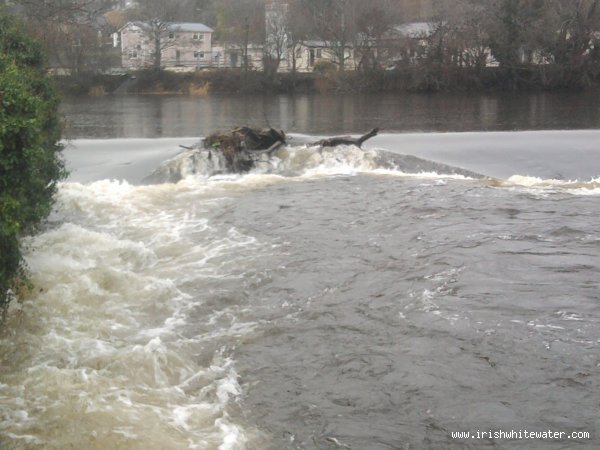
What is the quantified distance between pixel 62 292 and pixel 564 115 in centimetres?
2602

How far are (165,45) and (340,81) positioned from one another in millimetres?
21545

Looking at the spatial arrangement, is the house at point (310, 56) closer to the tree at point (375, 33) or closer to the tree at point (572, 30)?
the tree at point (375, 33)

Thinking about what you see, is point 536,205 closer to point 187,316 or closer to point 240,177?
point 240,177

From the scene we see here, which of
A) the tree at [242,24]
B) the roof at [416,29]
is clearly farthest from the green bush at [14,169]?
the tree at [242,24]

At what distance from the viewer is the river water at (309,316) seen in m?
6.15

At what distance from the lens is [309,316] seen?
8.54 metres

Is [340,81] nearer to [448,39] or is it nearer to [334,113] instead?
[448,39]

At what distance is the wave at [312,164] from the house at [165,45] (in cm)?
4175

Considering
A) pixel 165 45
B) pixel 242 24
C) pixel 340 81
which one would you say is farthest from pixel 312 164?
pixel 242 24

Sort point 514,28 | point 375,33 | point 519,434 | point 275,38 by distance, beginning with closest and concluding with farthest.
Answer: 1. point 519,434
2. point 514,28
3. point 375,33
4. point 275,38

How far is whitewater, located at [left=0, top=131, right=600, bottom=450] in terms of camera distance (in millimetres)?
6145

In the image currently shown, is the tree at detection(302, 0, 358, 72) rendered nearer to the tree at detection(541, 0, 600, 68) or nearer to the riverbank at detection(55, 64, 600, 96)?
the riverbank at detection(55, 64, 600, 96)

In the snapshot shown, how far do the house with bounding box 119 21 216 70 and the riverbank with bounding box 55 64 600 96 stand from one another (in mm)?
4297

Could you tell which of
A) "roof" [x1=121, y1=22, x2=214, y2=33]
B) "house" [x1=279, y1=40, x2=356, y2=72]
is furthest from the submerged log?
"roof" [x1=121, y1=22, x2=214, y2=33]
